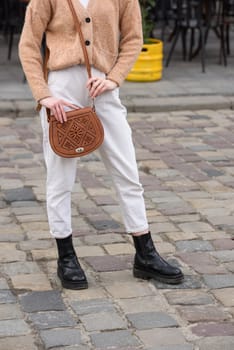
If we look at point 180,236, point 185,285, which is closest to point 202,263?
point 185,285

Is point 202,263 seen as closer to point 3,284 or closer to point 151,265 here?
point 151,265

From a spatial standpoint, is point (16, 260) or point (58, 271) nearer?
point (58, 271)

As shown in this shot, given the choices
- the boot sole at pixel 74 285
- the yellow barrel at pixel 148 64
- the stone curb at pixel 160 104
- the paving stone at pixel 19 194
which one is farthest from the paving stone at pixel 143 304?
the yellow barrel at pixel 148 64

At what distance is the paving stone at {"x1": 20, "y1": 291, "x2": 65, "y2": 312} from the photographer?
459cm

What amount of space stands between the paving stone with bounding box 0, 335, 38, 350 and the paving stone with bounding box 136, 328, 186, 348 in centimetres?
48

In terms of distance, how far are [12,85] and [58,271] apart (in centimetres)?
551

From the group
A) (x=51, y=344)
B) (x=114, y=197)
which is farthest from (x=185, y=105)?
(x=51, y=344)

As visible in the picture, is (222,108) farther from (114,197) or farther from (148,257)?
(148,257)

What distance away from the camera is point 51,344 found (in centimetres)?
417

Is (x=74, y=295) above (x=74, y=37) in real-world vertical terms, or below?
below

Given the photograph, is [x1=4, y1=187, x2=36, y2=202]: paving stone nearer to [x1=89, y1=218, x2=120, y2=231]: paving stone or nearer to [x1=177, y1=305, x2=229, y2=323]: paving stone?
[x1=89, y1=218, x2=120, y2=231]: paving stone

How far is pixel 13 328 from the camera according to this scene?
4359 mm

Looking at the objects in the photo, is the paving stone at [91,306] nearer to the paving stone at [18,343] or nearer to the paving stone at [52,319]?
the paving stone at [52,319]

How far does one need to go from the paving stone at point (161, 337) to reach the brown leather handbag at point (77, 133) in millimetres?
940
